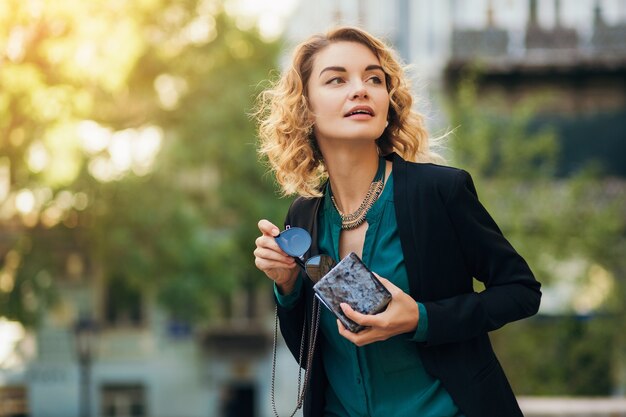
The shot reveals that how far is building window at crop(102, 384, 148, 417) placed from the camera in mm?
35156

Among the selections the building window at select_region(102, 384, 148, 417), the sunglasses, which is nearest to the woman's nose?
the sunglasses

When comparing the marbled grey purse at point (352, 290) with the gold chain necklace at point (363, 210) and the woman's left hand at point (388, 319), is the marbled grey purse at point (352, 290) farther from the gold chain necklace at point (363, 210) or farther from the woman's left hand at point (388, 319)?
the gold chain necklace at point (363, 210)

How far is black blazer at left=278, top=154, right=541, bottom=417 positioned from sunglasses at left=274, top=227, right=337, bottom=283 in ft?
0.69

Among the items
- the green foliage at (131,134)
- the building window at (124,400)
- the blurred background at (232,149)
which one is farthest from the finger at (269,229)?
the building window at (124,400)

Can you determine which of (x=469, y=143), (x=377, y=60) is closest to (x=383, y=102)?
(x=377, y=60)

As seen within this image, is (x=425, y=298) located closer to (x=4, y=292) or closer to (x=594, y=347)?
(x=594, y=347)

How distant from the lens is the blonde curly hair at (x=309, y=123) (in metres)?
3.29

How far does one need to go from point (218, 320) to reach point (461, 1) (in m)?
13.5

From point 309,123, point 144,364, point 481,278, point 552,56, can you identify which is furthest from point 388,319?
point 144,364

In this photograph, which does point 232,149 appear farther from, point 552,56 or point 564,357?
point 564,357

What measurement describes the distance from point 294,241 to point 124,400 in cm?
3322

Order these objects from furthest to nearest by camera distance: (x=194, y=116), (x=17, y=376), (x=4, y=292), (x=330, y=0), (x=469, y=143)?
1. (x=17, y=376)
2. (x=330, y=0)
3. (x=194, y=116)
4. (x=4, y=292)
5. (x=469, y=143)

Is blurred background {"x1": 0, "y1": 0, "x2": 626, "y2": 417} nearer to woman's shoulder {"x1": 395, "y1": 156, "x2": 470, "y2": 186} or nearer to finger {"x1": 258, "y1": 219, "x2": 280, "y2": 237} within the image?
woman's shoulder {"x1": 395, "y1": 156, "x2": 470, "y2": 186}

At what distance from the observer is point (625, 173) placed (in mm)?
25906
